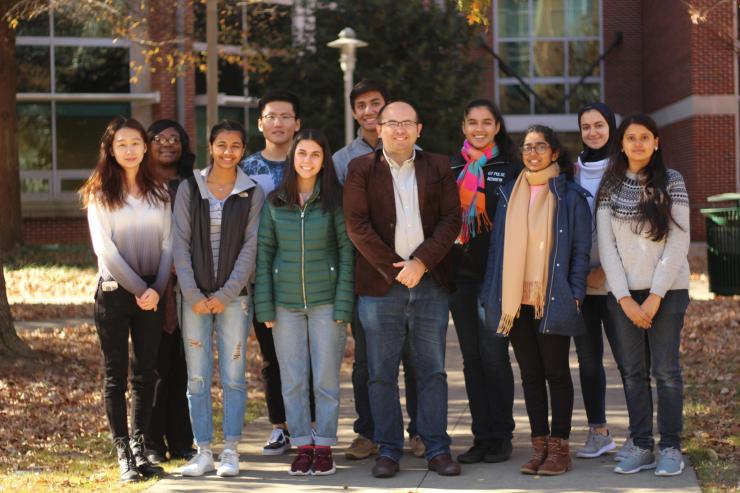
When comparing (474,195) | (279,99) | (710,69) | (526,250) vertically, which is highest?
(710,69)

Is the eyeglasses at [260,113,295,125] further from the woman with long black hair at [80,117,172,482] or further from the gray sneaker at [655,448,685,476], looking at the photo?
the gray sneaker at [655,448,685,476]

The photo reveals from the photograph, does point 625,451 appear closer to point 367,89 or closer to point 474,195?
point 474,195

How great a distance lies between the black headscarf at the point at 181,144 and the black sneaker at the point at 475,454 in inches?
91.5

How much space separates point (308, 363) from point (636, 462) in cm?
188

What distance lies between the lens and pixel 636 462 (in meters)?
5.91

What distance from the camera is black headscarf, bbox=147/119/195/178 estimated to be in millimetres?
6562

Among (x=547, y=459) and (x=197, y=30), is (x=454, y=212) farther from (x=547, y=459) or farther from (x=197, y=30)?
(x=197, y=30)

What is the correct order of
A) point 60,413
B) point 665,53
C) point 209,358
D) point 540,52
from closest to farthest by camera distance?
point 209,358, point 60,413, point 665,53, point 540,52

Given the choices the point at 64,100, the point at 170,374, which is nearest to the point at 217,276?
the point at 170,374

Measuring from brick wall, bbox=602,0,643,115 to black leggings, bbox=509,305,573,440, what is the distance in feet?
88.9

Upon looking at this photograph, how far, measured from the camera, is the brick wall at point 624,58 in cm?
3170

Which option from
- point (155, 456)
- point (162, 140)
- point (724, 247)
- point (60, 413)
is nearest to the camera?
point (155, 456)

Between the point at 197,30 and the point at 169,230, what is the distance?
16304 mm

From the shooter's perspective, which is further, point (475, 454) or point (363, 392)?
point (363, 392)
